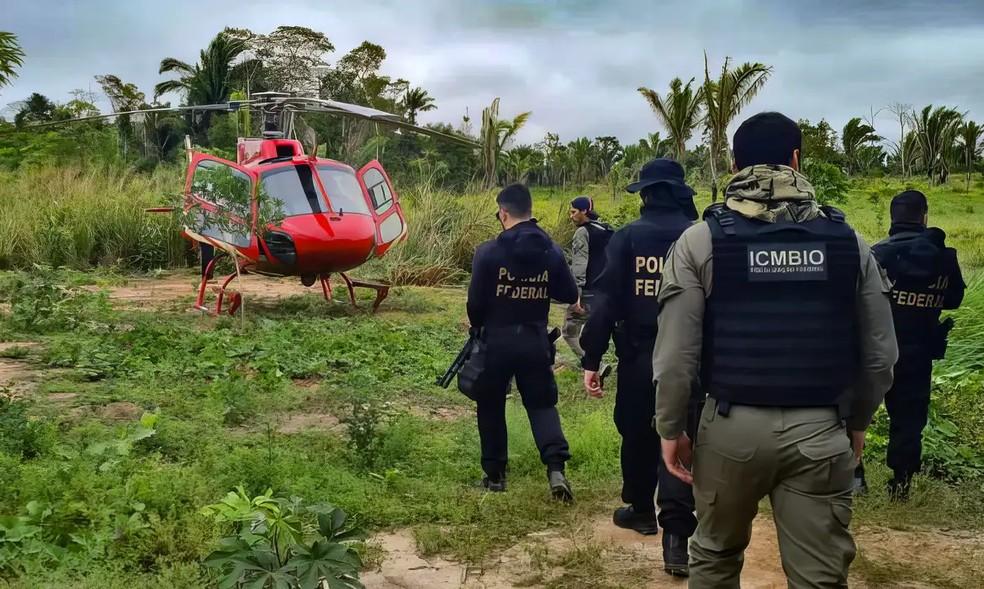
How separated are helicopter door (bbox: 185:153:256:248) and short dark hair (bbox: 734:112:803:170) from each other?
8502mm

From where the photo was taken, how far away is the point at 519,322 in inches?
194

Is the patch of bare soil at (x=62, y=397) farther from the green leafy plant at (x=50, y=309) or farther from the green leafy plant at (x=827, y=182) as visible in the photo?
the green leafy plant at (x=827, y=182)

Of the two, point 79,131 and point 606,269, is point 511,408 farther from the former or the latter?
point 79,131

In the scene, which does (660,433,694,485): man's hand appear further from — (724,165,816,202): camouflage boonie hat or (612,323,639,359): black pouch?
(612,323,639,359): black pouch

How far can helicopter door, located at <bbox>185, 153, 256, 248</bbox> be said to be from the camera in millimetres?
10508

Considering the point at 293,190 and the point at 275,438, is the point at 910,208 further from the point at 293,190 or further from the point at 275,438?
the point at 293,190

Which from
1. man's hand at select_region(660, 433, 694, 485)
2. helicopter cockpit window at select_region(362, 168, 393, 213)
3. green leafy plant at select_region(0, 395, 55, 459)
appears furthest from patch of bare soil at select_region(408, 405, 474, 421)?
helicopter cockpit window at select_region(362, 168, 393, 213)

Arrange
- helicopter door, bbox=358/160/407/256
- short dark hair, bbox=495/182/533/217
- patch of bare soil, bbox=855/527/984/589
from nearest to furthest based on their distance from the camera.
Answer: patch of bare soil, bbox=855/527/984/589 → short dark hair, bbox=495/182/533/217 → helicopter door, bbox=358/160/407/256

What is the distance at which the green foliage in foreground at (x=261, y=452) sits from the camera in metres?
3.74

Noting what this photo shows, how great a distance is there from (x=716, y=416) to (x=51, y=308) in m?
8.71

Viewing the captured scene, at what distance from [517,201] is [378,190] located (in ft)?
23.6

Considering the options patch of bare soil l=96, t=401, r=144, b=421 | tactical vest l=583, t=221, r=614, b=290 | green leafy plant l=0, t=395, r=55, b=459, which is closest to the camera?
green leafy plant l=0, t=395, r=55, b=459

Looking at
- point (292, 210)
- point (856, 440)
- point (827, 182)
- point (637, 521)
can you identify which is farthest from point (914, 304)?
point (827, 182)

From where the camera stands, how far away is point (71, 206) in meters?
17.0
